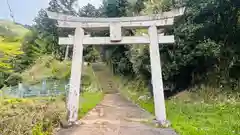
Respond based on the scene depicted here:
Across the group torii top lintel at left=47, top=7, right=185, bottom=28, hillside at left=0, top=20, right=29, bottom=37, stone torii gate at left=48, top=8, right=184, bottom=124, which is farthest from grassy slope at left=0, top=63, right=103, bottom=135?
hillside at left=0, top=20, right=29, bottom=37

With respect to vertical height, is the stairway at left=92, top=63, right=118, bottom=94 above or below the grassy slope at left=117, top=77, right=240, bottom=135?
above

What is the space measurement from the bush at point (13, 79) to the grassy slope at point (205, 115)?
56.9ft

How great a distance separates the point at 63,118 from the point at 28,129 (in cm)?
286

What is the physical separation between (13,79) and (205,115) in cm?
2078

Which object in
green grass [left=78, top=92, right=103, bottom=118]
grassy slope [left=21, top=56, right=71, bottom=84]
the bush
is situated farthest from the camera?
grassy slope [left=21, top=56, right=71, bottom=84]

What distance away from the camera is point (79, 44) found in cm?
951

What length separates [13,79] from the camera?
25.5m

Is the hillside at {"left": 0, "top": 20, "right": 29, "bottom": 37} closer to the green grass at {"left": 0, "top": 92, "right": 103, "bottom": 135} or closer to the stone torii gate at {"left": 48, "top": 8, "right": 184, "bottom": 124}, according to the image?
the stone torii gate at {"left": 48, "top": 8, "right": 184, "bottom": 124}

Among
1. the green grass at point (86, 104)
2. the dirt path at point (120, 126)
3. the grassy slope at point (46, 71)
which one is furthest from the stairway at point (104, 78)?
Answer: the dirt path at point (120, 126)

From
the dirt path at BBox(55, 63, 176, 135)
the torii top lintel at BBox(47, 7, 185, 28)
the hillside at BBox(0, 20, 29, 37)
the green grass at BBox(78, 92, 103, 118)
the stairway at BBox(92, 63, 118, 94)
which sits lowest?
the dirt path at BBox(55, 63, 176, 135)

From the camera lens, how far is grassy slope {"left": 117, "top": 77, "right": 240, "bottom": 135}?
24.4 feet

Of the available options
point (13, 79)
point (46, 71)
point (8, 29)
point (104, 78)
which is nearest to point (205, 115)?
point (104, 78)

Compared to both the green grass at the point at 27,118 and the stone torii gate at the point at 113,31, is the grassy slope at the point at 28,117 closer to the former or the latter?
the green grass at the point at 27,118

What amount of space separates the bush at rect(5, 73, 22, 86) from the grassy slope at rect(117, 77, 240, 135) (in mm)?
17351
